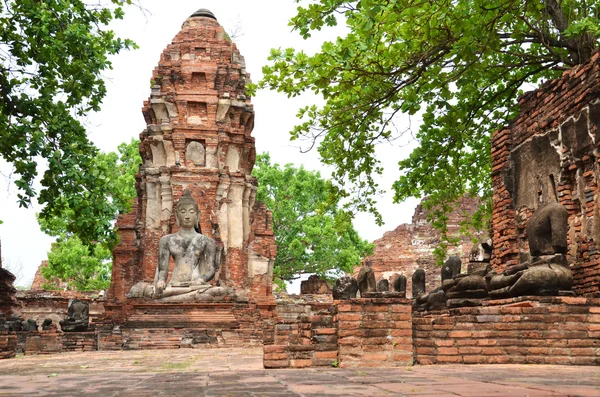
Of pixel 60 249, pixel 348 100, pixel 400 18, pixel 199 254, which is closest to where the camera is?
pixel 400 18

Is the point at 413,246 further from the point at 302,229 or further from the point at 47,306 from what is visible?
the point at 47,306

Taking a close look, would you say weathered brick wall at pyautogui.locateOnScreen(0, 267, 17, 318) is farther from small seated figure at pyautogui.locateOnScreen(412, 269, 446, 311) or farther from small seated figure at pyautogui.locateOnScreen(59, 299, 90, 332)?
small seated figure at pyautogui.locateOnScreen(412, 269, 446, 311)

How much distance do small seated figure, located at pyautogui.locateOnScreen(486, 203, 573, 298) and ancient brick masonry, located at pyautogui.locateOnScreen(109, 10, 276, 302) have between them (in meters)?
12.6

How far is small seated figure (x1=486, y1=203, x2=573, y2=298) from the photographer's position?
840cm

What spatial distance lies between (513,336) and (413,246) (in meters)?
30.8

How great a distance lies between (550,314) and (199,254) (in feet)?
38.9

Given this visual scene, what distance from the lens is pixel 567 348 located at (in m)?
7.50

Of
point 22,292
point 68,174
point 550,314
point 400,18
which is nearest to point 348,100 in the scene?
point 400,18

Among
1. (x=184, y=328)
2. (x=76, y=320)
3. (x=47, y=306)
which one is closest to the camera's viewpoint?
(x=184, y=328)

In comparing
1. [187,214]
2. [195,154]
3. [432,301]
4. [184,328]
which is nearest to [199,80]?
[195,154]

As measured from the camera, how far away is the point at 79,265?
31.2 m

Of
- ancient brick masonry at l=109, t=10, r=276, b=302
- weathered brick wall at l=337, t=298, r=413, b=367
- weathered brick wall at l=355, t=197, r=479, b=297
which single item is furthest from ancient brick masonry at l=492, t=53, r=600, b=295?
weathered brick wall at l=355, t=197, r=479, b=297

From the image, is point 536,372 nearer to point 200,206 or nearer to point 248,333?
point 248,333

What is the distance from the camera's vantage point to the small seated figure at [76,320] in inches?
681
